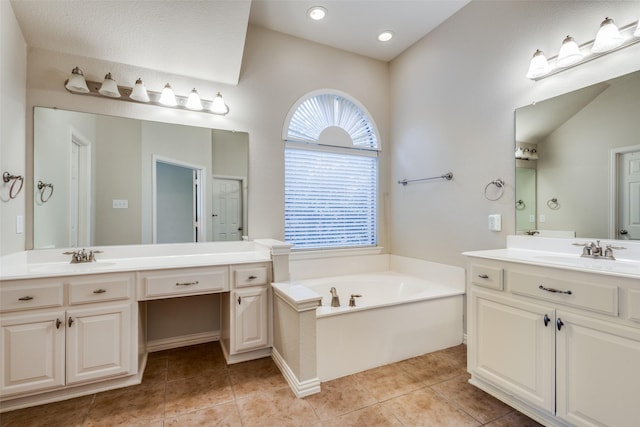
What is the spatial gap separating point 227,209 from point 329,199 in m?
1.13

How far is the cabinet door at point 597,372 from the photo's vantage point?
1191 millimetres

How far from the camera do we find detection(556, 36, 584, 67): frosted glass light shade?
5.76ft

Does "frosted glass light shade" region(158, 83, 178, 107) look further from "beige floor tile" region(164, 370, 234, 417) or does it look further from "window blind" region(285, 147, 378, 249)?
"beige floor tile" region(164, 370, 234, 417)

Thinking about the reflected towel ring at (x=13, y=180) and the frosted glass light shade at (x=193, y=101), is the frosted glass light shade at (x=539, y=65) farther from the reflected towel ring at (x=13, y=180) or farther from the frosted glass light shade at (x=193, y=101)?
the reflected towel ring at (x=13, y=180)

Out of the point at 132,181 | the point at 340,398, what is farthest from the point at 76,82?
the point at 340,398

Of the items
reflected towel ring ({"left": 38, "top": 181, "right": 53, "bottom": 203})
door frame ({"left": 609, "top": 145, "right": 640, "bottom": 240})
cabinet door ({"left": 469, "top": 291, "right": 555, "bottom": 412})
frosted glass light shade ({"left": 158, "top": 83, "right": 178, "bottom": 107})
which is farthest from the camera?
frosted glass light shade ({"left": 158, "top": 83, "right": 178, "bottom": 107})

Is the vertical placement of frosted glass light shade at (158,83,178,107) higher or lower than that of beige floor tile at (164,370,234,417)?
higher

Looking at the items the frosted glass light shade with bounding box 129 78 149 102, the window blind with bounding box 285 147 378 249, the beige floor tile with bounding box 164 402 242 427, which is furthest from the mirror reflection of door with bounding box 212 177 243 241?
the beige floor tile with bounding box 164 402 242 427

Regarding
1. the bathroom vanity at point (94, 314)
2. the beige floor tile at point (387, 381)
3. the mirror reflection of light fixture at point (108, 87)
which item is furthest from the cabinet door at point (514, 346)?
the mirror reflection of light fixture at point (108, 87)

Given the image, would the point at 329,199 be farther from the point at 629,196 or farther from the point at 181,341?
the point at 629,196

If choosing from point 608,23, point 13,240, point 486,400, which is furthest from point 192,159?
point 608,23

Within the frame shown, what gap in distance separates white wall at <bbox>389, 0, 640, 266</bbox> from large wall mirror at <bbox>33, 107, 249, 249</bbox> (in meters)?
1.82

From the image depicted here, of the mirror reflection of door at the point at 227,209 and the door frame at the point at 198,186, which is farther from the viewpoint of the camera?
the mirror reflection of door at the point at 227,209

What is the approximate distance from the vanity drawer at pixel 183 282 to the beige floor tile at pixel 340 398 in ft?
3.19
